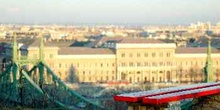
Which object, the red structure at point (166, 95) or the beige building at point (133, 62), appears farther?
the beige building at point (133, 62)

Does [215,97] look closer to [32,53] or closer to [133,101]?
[133,101]

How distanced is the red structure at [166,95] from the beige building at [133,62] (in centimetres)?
5205

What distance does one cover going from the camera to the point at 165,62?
63.4 metres

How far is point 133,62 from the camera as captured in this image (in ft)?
Answer: 205

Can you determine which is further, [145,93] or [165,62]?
[165,62]

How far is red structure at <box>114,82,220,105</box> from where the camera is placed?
636 centimetres

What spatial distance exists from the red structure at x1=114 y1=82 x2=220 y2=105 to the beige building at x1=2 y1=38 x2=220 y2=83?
5205cm

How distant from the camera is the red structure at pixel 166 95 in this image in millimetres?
6363

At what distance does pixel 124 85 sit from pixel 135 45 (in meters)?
15.4

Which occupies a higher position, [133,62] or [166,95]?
[166,95]

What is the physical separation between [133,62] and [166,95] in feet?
183

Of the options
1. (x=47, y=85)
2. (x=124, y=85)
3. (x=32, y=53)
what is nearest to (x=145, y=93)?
(x=47, y=85)

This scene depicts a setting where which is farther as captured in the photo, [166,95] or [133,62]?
[133,62]

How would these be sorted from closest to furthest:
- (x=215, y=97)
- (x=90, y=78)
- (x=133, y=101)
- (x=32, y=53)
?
(x=133, y=101)
(x=215, y=97)
(x=32, y=53)
(x=90, y=78)
